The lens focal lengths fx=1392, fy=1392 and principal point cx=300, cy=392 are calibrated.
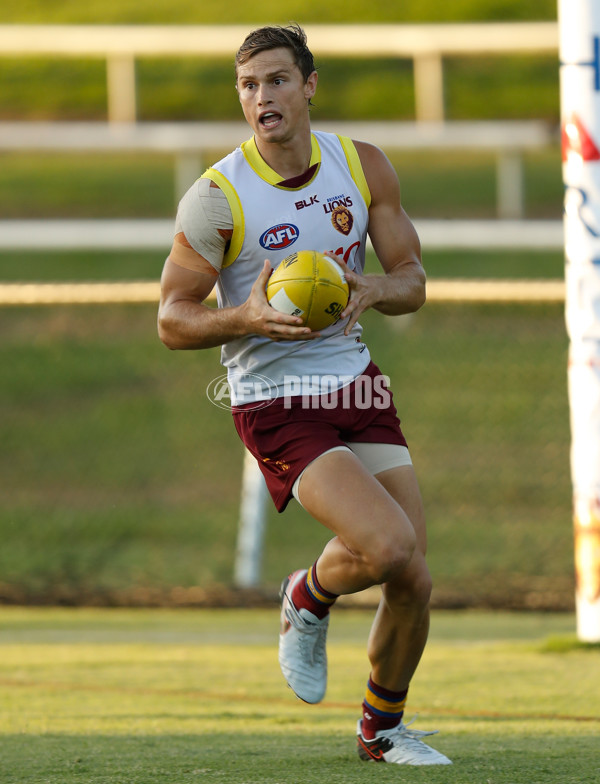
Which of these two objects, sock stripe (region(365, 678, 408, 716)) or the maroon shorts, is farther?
sock stripe (region(365, 678, 408, 716))

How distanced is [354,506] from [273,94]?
1.45m

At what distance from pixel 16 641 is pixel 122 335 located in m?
7.65

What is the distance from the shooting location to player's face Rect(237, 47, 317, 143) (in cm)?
481

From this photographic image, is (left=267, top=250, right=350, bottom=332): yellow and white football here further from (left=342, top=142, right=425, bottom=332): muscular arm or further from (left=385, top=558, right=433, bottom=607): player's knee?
(left=385, top=558, right=433, bottom=607): player's knee

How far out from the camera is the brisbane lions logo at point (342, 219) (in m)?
4.89

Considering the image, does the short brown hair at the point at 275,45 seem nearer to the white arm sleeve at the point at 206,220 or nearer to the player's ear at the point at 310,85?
the player's ear at the point at 310,85

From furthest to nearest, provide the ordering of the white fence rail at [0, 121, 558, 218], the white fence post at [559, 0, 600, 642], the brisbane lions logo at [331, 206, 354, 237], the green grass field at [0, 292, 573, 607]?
the white fence rail at [0, 121, 558, 218] < the green grass field at [0, 292, 573, 607] < the white fence post at [559, 0, 600, 642] < the brisbane lions logo at [331, 206, 354, 237]

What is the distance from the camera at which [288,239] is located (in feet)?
15.8

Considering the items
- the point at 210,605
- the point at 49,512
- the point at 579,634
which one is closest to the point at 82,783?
the point at 579,634

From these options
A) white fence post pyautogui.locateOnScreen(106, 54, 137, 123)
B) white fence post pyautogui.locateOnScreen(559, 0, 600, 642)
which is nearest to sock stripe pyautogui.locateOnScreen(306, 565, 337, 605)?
white fence post pyautogui.locateOnScreen(559, 0, 600, 642)

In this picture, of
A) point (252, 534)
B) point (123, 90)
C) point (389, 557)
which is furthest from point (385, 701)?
point (123, 90)

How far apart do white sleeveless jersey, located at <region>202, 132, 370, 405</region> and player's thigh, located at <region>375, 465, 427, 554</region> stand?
368 mm

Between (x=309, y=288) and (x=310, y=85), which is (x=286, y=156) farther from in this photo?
(x=309, y=288)

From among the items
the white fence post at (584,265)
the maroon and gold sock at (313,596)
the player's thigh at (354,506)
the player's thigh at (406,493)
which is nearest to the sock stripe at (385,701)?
the maroon and gold sock at (313,596)
